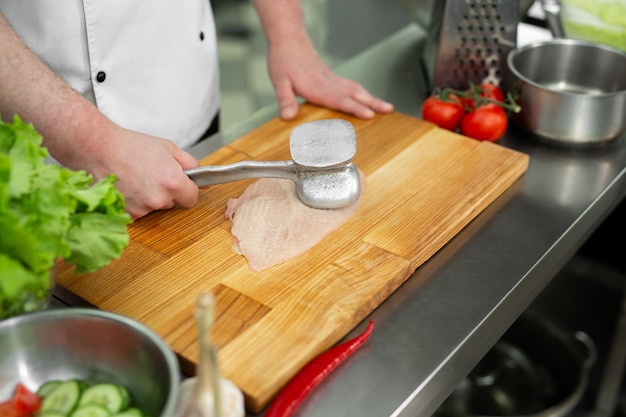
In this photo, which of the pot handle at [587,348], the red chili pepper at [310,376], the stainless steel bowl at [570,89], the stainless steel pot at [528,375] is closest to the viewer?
the red chili pepper at [310,376]

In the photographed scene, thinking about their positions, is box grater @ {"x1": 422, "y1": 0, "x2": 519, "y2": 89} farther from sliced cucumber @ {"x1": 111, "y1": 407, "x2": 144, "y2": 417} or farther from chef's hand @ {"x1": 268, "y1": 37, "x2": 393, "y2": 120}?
sliced cucumber @ {"x1": 111, "y1": 407, "x2": 144, "y2": 417}

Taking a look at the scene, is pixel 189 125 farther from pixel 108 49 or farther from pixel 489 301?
pixel 489 301

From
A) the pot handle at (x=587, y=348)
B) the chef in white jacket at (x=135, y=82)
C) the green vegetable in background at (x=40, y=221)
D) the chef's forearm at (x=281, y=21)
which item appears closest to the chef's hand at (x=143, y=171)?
the chef in white jacket at (x=135, y=82)

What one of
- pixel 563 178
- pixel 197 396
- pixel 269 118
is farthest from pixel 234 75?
pixel 197 396

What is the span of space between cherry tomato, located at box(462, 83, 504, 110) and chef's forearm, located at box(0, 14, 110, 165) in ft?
2.47

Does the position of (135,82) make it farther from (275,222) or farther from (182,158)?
(275,222)

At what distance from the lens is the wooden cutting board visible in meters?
1.01

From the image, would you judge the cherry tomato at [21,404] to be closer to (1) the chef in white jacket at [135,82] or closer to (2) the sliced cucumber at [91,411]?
(2) the sliced cucumber at [91,411]

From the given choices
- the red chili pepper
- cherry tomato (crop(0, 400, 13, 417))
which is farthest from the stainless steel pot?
cherry tomato (crop(0, 400, 13, 417))

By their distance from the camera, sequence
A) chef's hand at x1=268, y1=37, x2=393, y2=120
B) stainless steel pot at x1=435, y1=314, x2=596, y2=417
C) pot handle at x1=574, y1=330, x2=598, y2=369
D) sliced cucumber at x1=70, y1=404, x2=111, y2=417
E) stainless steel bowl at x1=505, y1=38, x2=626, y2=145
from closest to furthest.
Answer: sliced cucumber at x1=70, y1=404, x2=111, y2=417
stainless steel bowl at x1=505, y1=38, x2=626, y2=145
chef's hand at x1=268, y1=37, x2=393, y2=120
stainless steel pot at x1=435, y1=314, x2=596, y2=417
pot handle at x1=574, y1=330, x2=598, y2=369

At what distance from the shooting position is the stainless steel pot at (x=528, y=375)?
193 centimetres

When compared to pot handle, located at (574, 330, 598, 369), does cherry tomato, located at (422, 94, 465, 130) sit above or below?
above

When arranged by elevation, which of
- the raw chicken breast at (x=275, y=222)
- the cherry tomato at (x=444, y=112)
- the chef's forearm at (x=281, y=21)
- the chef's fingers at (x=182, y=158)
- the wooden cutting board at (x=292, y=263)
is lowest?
the wooden cutting board at (x=292, y=263)

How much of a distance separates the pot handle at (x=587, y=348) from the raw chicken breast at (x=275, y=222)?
1042 mm
